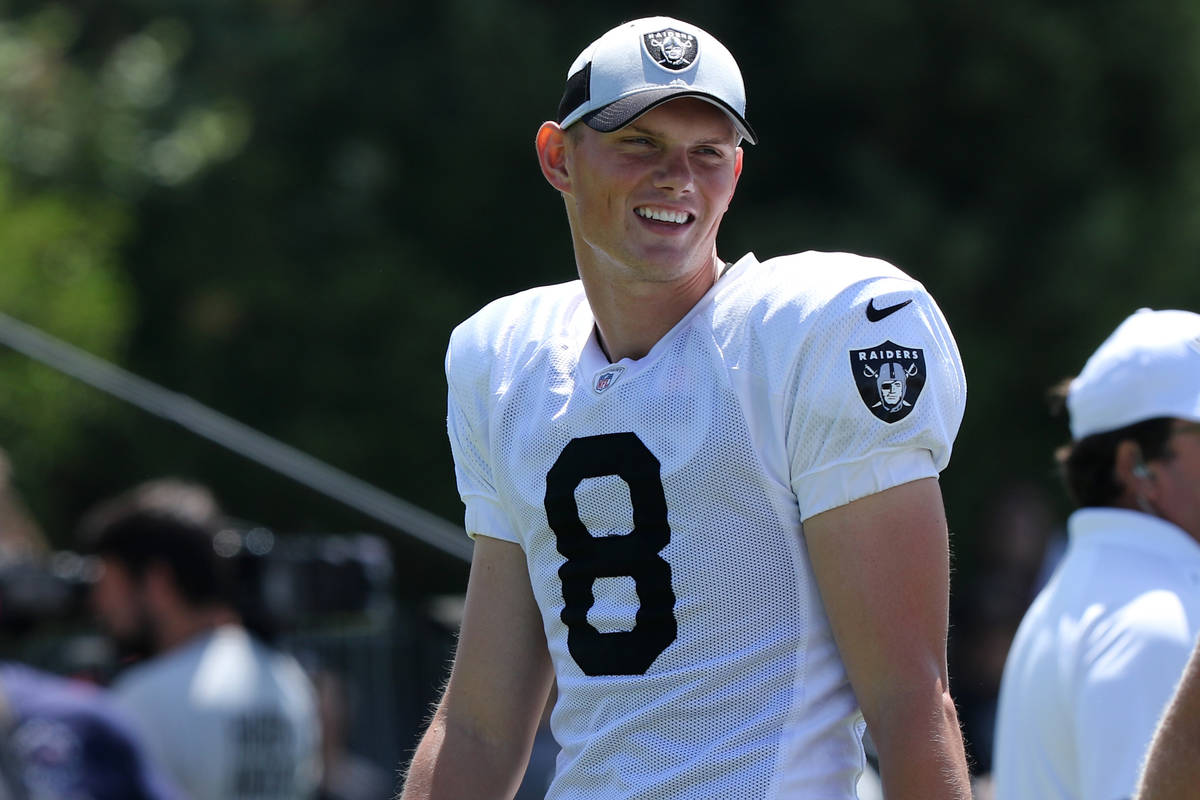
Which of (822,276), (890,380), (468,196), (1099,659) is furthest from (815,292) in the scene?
(468,196)

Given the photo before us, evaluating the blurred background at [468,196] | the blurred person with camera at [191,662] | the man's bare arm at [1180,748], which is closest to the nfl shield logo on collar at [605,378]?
the man's bare arm at [1180,748]

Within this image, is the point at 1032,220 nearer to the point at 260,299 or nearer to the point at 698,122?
the point at 260,299

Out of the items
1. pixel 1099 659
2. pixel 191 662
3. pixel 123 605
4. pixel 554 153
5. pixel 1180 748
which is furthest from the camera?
pixel 123 605

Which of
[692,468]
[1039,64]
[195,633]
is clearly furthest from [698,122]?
[1039,64]

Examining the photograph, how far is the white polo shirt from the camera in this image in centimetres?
282

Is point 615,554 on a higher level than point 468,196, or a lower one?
higher

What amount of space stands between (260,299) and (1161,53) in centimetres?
565

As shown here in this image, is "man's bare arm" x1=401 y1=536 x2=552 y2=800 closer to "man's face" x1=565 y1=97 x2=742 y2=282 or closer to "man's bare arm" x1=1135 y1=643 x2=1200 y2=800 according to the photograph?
"man's face" x1=565 y1=97 x2=742 y2=282

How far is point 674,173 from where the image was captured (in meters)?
2.35

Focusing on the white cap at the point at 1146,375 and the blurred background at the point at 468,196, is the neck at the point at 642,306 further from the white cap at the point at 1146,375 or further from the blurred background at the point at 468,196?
the blurred background at the point at 468,196

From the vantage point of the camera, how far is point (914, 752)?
2064 mm

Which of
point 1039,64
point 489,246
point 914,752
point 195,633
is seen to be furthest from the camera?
point 489,246

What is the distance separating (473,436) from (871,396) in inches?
27.0

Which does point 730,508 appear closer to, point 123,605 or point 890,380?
point 890,380
